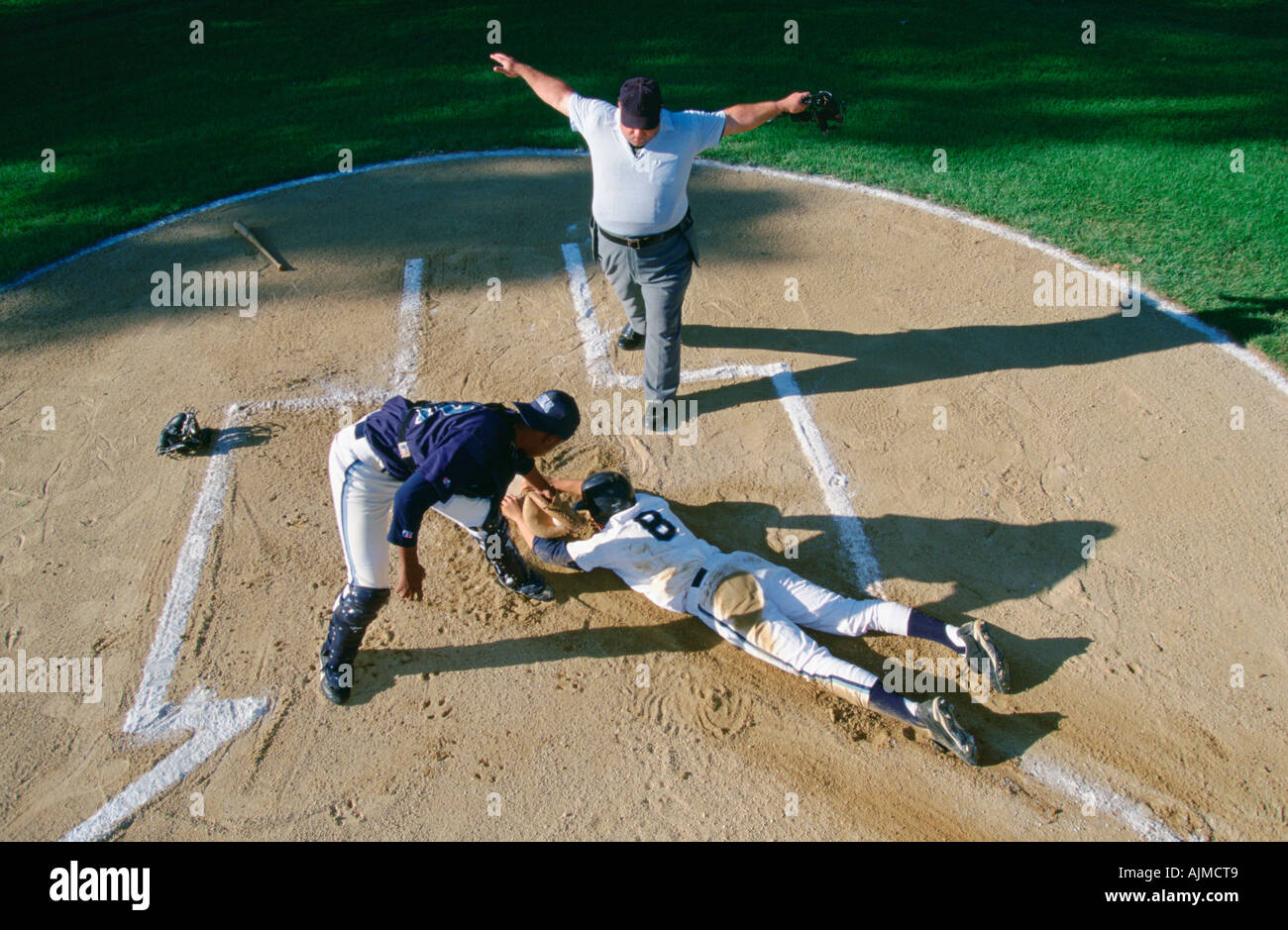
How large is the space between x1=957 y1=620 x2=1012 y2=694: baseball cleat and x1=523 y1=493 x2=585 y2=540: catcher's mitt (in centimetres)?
261

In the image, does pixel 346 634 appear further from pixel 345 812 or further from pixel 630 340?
pixel 630 340

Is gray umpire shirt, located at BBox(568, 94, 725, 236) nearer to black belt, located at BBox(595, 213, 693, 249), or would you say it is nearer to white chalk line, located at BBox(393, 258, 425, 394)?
black belt, located at BBox(595, 213, 693, 249)

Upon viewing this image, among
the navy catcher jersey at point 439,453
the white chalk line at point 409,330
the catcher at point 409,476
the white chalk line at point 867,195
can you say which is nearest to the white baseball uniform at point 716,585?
the catcher at point 409,476

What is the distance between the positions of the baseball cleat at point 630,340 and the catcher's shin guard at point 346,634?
3390 mm

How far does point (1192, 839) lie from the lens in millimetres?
4477

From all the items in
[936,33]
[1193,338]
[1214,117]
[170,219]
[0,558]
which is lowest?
[0,558]

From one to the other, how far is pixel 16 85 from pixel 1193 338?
1561 cm

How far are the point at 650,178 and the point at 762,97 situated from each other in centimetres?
618

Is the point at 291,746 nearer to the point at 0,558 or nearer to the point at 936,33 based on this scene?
the point at 0,558

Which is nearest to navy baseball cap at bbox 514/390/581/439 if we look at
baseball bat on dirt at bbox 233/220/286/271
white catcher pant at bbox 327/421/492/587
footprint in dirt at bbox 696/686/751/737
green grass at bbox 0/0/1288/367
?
white catcher pant at bbox 327/421/492/587

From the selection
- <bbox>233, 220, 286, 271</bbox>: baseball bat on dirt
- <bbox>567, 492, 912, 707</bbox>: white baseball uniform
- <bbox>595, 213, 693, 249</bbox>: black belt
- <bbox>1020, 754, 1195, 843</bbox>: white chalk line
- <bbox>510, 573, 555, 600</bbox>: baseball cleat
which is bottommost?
<bbox>1020, 754, 1195, 843</bbox>: white chalk line

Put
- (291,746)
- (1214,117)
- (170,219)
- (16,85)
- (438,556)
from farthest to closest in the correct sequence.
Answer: (16,85)
(1214,117)
(170,219)
(438,556)
(291,746)

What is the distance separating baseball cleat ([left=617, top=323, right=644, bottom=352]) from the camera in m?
7.57

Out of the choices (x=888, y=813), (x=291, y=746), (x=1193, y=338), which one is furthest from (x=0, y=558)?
(x=1193, y=338)
